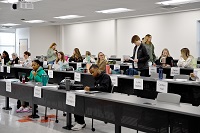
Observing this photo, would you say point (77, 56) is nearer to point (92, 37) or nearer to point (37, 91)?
point (92, 37)

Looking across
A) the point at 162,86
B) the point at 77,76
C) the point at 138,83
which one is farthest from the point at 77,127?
the point at 77,76

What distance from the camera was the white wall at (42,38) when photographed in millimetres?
19097

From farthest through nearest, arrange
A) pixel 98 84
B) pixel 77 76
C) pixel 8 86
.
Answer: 1. pixel 77 76
2. pixel 8 86
3. pixel 98 84

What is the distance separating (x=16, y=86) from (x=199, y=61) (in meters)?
6.52

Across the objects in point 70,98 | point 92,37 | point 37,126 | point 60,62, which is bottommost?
point 37,126

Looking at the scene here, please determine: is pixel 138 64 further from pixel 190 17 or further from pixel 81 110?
pixel 190 17

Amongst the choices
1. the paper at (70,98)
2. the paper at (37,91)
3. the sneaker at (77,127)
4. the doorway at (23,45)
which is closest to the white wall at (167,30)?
the doorway at (23,45)

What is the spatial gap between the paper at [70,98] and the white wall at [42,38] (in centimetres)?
1451

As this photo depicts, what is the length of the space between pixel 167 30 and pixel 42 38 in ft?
29.6

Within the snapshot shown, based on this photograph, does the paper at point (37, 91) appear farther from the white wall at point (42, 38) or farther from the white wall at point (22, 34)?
the white wall at point (22, 34)

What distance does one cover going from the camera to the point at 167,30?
42.5 feet

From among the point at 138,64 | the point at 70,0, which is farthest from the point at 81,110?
the point at 70,0

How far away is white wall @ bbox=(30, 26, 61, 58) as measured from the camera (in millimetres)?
19097

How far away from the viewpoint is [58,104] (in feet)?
16.9
